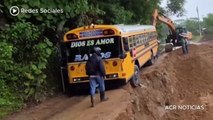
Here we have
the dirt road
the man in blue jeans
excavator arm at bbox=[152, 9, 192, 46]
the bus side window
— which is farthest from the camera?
excavator arm at bbox=[152, 9, 192, 46]

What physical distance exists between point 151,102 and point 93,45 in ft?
9.76

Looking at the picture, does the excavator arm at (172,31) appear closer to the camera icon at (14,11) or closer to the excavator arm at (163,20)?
the excavator arm at (163,20)

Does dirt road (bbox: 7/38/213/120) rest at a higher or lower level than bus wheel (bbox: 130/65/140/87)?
lower

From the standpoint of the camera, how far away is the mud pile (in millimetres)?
15000

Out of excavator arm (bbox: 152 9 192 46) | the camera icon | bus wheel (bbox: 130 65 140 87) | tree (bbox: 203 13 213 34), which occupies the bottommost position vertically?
tree (bbox: 203 13 213 34)

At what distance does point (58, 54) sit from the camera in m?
17.1

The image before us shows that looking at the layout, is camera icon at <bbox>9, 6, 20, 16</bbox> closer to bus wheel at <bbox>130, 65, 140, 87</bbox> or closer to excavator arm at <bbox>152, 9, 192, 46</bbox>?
bus wheel at <bbox>130, 65, 140, 87</bbox>

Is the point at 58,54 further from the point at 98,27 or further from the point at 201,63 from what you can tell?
the point at 201,63

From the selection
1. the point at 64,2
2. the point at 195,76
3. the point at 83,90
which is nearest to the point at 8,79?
the point at 83,90

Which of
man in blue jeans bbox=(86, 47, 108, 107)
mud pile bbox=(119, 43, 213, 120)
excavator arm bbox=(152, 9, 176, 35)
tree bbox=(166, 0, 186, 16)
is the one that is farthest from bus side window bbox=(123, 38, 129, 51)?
tree bbox=(166, 0, 186, 16)

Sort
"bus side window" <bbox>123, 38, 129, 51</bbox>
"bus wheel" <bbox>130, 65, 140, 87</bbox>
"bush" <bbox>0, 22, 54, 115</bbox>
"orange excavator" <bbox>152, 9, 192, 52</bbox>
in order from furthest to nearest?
"orange excavator" <bbox>152, 9, 192, 52</bbox>, "bus wheel" <bbox>130, 65, 140, 87</bbox>, "bus side window" <bbox>123, 38, 129, 51</bbox>, "bush" <bbox>0, 22, 54, 115</bbox>

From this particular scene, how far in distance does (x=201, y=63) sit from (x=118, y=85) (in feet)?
29.7

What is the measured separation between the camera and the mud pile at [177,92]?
15.0 m

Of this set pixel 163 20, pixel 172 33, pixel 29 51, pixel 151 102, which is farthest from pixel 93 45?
pixel 172 33
